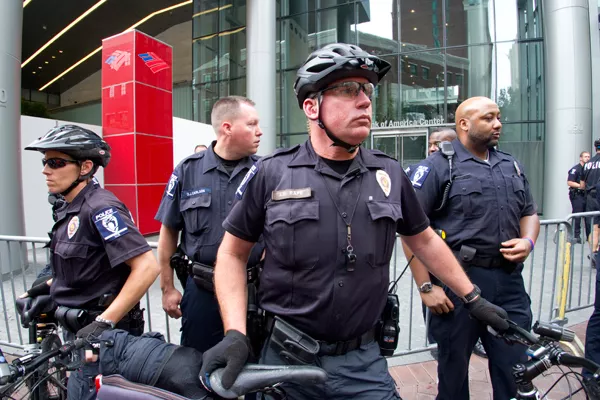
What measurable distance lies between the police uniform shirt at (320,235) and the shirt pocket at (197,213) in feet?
3.88

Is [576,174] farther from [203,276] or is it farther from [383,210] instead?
[383,210]

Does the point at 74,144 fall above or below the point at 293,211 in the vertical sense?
above

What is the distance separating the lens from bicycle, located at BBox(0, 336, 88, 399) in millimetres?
2008

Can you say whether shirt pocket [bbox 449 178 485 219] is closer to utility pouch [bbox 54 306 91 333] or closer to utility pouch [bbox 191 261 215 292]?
utility pouch [bbox 191 261 215 292]

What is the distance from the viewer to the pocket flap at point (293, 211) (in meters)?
1.64

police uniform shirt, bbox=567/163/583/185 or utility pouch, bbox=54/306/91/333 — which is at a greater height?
police uniform shirt, bbox=567/163/583/185

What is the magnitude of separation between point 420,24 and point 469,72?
262cm

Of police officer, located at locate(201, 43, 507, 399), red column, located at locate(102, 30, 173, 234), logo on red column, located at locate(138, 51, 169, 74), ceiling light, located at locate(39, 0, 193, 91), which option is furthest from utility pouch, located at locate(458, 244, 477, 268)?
ceiling light, located at locate(39, 0, 193, 91)

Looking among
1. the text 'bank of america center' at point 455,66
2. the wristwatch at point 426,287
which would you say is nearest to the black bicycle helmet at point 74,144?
the wristwatch at point 426,287

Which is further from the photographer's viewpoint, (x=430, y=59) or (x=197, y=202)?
(x=430, y=59)

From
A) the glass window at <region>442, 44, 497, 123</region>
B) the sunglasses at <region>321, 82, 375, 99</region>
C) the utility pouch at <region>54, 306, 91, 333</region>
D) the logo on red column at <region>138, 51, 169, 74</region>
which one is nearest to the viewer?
the sunglasses at <region>321, 82, 375, 99</region>

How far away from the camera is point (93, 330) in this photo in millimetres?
2031

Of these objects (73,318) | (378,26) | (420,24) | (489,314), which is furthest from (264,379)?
(378,26)

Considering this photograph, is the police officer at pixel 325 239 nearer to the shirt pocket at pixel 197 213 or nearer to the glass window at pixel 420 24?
the shirt pocket at pixel 197 213
